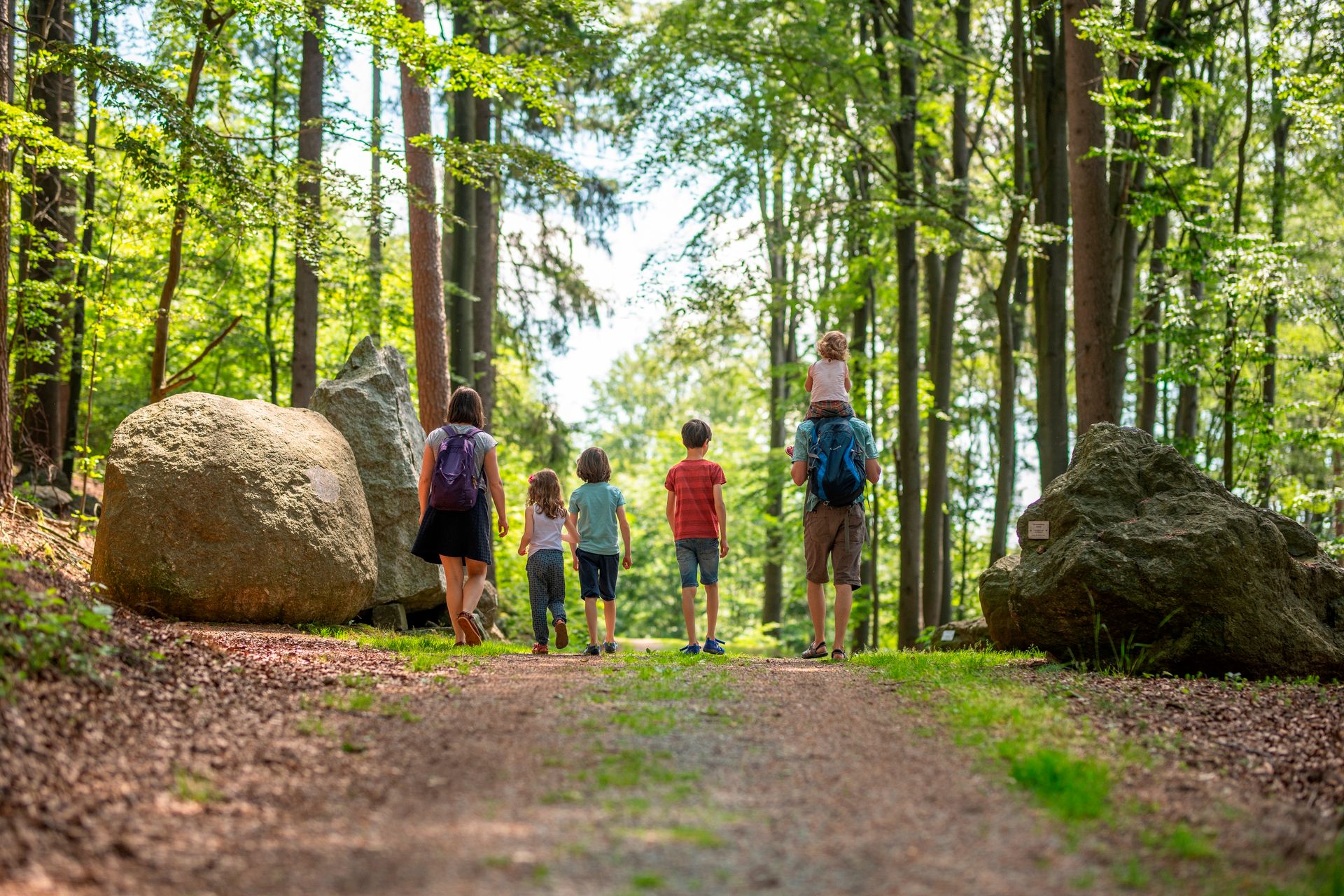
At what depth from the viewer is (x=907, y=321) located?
16547mm

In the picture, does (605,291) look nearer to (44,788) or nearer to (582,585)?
(582,585)

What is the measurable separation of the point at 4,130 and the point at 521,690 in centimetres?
611

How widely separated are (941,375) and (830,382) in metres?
10.3

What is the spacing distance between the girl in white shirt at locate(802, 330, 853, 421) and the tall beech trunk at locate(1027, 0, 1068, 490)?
504cm

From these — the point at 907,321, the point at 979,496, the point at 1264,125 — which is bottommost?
the point at 979,496

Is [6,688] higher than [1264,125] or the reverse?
the reverse

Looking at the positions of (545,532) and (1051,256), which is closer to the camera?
(545,532)

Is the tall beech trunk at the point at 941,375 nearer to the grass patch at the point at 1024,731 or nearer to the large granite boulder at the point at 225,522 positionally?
the grass patch at the point at 1024,731

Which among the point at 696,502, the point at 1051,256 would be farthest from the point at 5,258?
the point at 1051,256

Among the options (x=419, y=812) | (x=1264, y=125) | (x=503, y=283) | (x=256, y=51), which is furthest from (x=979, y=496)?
(x=419, y=812)

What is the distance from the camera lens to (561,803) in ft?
12.5

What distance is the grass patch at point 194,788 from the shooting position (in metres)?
3.81

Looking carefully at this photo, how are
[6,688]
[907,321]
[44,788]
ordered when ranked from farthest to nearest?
[907,321], [6,688], [44,788]

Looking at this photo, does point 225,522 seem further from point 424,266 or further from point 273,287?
point 273,287
